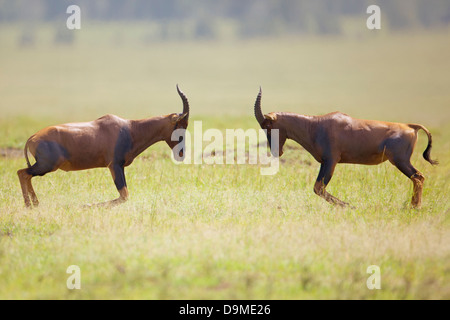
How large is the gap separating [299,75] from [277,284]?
77303mm

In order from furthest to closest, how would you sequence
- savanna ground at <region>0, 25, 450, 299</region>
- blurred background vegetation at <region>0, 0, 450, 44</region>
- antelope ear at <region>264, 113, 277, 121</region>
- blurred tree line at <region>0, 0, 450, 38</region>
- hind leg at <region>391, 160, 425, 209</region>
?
blurred tree line at <region>0, 0, 450, 38</region> → blurred background vegetation at <region>0, 0, 450, 44</region> → antelope ear at <region>264, 113, 277, 121</region> → hind leg at <region>391, 160, 425, 209</region> → savanna ground at <region>0, 25, 450, 299</region>

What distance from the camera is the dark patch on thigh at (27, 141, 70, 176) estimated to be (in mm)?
11891

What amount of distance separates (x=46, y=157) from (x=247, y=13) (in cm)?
12915

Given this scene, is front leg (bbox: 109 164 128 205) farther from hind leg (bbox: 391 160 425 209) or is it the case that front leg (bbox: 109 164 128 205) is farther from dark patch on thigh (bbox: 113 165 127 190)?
hind leg (bbox: 391 160 425 209)

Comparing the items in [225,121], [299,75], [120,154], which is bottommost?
[299,75]

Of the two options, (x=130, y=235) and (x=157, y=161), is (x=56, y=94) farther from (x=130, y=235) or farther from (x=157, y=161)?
(x=130, y=235)

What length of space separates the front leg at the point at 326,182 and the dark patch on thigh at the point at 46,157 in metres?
4.32

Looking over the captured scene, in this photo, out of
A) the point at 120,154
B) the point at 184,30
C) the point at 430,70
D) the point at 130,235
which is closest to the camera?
the point at 130,235

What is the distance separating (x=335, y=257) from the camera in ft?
31.5

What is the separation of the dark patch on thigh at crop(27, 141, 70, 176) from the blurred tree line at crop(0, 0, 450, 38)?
339 feet

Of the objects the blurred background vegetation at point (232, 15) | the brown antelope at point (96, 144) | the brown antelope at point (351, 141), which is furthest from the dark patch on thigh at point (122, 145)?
the blurred background vegetation at point (232, 15)

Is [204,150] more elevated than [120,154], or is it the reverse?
[120,154]

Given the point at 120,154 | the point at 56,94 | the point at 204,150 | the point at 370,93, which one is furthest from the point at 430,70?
the point at 120,154

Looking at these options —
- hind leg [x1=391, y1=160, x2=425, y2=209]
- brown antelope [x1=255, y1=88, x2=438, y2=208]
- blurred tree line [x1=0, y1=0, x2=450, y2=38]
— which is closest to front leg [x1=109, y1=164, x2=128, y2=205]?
brown antelope [x1=255, y1=88, x2=438, y2=208]
